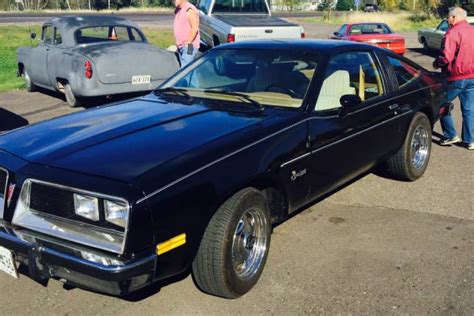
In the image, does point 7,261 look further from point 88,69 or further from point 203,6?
point 203,6

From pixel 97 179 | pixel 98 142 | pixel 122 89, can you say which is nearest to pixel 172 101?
pixel 98 142

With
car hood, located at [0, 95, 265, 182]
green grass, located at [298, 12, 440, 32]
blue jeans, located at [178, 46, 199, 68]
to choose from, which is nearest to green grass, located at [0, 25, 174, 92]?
blue jeans, located at [178, 46, 199, 68]

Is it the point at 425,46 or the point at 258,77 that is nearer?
the point at 258,77

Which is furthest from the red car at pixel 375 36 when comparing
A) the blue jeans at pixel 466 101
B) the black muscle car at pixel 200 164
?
the black muscle car at pixel 200 164

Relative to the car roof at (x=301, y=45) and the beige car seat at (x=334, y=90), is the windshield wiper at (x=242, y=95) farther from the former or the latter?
the car roof at (x=301, y=45)

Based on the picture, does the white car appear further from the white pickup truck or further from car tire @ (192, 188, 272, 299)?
car tire @ (192, 188, 272, 299)

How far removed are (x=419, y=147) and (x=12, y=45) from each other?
1964 cm

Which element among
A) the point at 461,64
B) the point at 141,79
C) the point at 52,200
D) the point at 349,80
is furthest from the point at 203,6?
the point at 52,200

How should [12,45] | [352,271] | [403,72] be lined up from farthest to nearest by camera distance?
[12,45], [403,72], [352,271]

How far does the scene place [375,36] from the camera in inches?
693

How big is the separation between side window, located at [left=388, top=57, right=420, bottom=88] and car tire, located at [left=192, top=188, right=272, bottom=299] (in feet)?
8.18

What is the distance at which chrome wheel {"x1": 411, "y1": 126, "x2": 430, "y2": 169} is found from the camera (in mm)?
5578

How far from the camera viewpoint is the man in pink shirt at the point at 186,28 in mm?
9227

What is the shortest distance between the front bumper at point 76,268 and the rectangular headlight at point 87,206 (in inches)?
7.6
